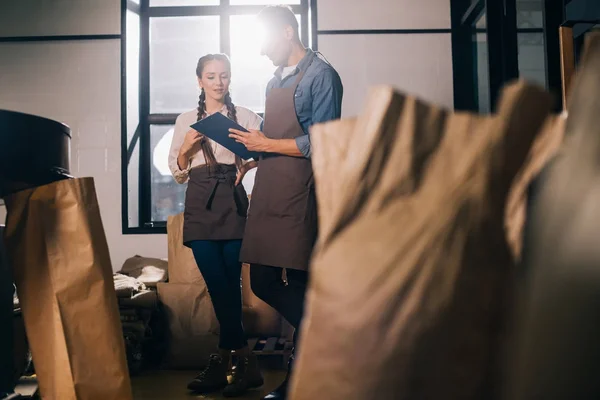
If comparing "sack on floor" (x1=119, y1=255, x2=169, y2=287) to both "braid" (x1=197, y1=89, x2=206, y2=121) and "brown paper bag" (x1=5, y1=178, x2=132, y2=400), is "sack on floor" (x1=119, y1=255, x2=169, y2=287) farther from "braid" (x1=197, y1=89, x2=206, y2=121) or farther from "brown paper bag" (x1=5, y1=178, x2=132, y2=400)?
"brown paper bag" (x1=5, y1=178, x2=132, y2=400)

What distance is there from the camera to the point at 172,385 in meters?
2.37

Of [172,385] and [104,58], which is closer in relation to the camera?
[172,385]

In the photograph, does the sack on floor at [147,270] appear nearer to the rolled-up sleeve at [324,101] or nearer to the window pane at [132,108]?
the window pane at [132,108]

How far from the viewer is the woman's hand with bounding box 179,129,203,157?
2135 mm

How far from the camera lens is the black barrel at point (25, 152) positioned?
1.28 meters

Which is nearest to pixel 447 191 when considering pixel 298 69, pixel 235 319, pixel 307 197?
pixel 307 197

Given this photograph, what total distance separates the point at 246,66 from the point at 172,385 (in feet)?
7.64

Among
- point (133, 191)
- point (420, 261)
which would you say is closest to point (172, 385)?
point (133, 191)

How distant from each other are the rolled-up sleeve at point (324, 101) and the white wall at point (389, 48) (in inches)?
84.8

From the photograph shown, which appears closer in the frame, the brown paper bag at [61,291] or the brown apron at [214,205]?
the brown paper bag at [61,291]

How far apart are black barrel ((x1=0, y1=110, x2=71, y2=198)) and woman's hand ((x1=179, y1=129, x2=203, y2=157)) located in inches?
31.0

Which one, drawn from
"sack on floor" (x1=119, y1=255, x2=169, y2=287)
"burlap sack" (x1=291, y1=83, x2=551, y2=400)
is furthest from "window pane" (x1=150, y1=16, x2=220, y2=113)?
"burlap sack" (x1=291, y1=83, x2=551, y2=400)

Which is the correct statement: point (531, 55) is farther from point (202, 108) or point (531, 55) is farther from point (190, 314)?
point (190, 314)

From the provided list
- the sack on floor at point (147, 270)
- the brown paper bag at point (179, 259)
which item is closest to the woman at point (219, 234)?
the brown paper bag at point (179, 259)
